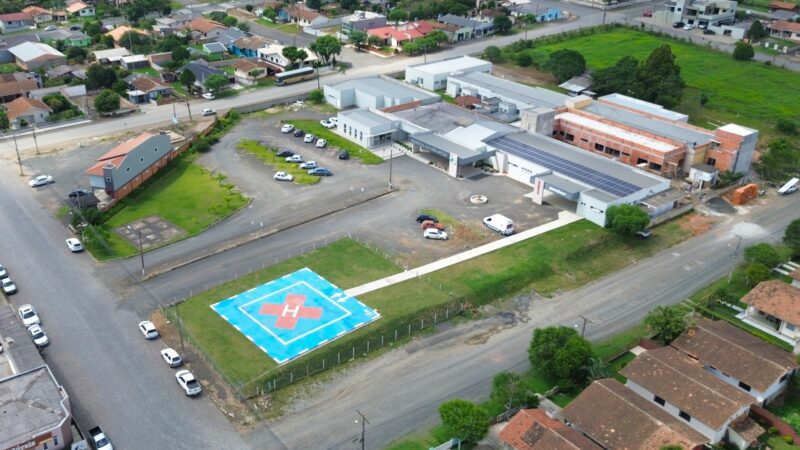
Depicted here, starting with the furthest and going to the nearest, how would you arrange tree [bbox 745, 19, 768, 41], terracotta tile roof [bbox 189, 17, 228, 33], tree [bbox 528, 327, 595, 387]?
tree [bbox 745, 19, 768, 41], terracotta tile roof [bbox 189, 17, 228, 33], tree [bbox 528, 327, 595, 387]

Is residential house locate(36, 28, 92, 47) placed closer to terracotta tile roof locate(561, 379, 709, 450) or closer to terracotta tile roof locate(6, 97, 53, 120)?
terracotta tile roof locate(6, 97, 53, 120)

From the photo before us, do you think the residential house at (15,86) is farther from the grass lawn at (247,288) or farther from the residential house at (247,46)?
the grass lawn at (247,288)

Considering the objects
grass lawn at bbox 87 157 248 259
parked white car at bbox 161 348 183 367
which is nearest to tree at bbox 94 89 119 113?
grass lawn at bbox 87 157 248 259

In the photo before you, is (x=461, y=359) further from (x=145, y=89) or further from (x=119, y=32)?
(x=119, y=32)

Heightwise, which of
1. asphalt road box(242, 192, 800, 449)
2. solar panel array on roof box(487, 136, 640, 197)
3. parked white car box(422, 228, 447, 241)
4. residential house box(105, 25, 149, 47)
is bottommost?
asphalt road box(242, 192, 800, 449)

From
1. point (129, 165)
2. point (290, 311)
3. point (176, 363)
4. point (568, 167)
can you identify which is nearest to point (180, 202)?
point (129, 165)

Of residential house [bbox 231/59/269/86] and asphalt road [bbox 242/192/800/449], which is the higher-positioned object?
residential house [bbox 231/59/269/86]

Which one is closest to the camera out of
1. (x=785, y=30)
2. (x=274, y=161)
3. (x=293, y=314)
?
(x=293, y=314)
